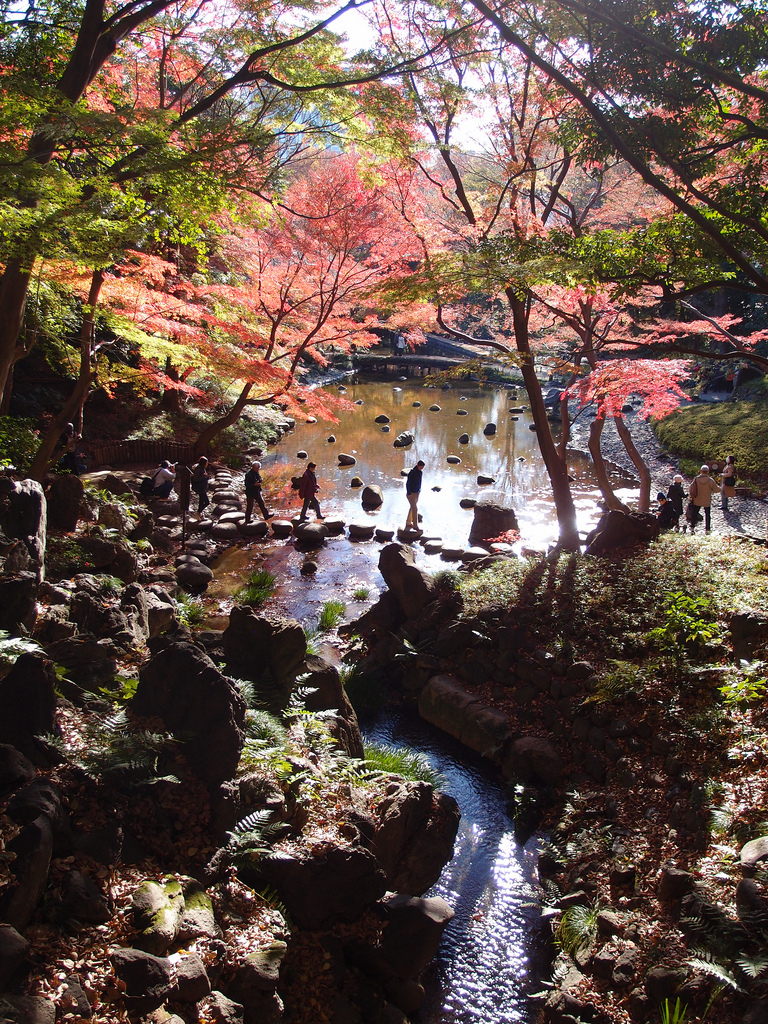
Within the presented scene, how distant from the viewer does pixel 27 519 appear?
6.96m

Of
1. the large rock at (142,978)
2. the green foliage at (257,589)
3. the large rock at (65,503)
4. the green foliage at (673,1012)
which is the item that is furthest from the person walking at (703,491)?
the large rock at (142,978)

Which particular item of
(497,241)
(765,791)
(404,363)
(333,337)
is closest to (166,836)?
(765,791)

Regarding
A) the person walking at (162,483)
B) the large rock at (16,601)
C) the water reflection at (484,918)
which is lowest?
the water reflection at (484,918)

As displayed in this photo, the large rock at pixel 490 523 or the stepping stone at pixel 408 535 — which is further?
the stepping stone at pixel 408 535

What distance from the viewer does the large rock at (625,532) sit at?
9.63 metres

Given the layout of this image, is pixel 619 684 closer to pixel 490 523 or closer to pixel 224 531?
pixel 490 523

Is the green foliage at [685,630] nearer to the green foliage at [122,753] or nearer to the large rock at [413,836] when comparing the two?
the large rock at [413,836]

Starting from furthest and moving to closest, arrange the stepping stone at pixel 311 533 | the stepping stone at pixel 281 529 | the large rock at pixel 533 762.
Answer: the stepping stone at pixel 281 529 < the stepping stone at pixel 311 533 < the large rock at pixel 533 762

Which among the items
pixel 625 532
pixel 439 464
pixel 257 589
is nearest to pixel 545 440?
pixel 625 532

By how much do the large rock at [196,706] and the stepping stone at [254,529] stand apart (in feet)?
30.6

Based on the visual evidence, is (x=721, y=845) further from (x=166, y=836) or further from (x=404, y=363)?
(x=404, y=363)

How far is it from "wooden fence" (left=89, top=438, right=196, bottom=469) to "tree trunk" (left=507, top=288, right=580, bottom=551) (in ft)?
34.4

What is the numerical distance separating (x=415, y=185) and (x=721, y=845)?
1143cm

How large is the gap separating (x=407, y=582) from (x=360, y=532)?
504 cm
